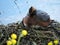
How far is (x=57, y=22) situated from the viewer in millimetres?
3256

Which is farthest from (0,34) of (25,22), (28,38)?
(25,22)

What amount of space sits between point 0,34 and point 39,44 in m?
0.53

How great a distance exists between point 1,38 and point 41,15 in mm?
1054

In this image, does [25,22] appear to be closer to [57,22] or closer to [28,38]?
[57,22]

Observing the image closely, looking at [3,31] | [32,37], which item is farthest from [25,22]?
[32,37]

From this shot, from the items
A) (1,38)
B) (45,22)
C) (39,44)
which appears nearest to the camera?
(39,44)

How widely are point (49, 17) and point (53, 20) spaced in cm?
18

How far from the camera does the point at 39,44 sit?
6.97 ft

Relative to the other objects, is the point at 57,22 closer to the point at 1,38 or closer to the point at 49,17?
the point at 49,17

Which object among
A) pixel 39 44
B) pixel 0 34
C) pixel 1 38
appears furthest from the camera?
pixel 0 34

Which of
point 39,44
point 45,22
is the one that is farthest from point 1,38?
point 45,22

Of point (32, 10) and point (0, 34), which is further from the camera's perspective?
point (32, 10)

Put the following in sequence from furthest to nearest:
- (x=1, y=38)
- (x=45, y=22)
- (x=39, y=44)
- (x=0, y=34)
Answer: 1. (x=45, y=22)
2. (x=0, y=34)
3. (x=1, y=38)
4. (x=39, y=44)

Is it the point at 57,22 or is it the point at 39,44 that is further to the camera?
the point at 57,22
